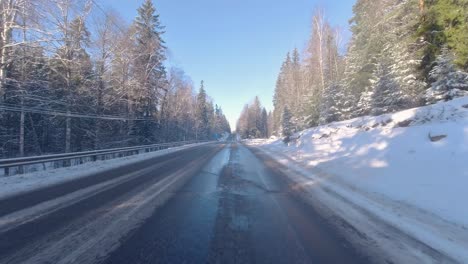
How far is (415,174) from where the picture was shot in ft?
24.4

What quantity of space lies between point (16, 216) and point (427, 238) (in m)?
7.25

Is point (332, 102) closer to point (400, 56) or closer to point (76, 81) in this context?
point (400, 56)

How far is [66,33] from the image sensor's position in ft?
53.3

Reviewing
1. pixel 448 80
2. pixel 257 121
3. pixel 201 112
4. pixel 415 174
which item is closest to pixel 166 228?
pixel 415 174

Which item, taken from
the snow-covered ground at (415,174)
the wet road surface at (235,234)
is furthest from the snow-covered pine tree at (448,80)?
the wet road surface at (235,234)

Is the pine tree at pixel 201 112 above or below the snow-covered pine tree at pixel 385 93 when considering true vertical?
above

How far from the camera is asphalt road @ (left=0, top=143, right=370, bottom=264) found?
3.35 m

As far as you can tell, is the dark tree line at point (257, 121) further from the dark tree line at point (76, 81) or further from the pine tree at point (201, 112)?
the dark tree line at point (76, 81)

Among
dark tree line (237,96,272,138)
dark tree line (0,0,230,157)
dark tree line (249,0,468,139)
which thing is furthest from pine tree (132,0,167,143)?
dark tree line (237,96,272,138)

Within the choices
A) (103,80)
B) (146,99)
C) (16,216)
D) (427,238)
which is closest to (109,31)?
(103,80)

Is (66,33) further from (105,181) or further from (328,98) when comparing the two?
(328,98)

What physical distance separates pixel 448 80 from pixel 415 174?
1024cm

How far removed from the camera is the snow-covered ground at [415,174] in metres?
4.54

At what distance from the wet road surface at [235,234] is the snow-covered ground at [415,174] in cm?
153
